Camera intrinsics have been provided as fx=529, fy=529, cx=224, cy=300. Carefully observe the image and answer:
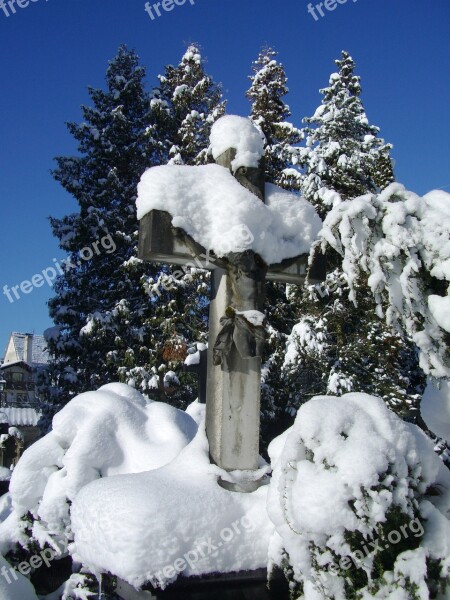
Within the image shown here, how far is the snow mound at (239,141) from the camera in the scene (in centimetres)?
383

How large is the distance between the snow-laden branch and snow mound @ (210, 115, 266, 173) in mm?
1285

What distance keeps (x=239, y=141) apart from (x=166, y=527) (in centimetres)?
264

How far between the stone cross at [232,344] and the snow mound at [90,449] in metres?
0.91

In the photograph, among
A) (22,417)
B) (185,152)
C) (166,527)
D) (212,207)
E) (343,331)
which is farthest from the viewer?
(22,417)

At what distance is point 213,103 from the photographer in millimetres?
20438

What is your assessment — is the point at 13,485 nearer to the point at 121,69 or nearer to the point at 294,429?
the point at 294,429

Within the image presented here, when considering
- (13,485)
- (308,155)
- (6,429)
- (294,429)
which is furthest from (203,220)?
(308,155)

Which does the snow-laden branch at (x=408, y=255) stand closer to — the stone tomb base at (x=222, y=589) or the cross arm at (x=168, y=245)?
the cross arm at (x=168, y=245)

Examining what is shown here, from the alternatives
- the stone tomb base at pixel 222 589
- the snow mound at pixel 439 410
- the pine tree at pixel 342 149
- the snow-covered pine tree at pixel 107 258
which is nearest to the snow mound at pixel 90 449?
the stone tomb base at pixel 222 589

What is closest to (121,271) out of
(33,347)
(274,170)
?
(274,170)

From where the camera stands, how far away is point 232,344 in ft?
11.5

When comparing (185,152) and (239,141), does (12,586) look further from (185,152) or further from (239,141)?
(185,152)

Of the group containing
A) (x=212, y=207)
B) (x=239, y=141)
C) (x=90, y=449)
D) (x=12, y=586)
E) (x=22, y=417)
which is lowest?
(x=22, y=417)

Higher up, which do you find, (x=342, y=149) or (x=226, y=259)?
(x=342, y=149)
